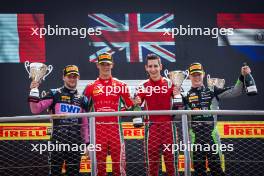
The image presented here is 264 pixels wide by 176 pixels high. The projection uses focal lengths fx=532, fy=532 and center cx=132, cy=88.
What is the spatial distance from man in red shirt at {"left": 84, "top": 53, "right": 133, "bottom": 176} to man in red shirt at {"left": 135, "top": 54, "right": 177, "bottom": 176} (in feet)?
0.71

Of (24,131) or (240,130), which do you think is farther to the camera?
(240,130)

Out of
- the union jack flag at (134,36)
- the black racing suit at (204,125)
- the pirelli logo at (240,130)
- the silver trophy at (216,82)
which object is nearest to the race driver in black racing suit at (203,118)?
the black racing suit at (204,125)

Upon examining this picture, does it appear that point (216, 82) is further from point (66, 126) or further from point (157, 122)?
point (66, 126)

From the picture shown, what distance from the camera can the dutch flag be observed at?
22.6ft

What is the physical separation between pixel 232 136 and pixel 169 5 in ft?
6.14

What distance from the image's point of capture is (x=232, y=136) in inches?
264

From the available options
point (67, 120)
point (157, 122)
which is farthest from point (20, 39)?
point (157, 122)

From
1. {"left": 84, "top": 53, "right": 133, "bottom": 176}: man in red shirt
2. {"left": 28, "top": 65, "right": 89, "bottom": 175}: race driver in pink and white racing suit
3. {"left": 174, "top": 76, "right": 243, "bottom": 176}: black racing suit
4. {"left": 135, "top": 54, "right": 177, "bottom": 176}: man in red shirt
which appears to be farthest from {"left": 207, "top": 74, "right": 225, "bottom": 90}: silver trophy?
{"left": 28, "top": 65, "right": 89, "bottom": 175}: race driver in pink and white racing suit

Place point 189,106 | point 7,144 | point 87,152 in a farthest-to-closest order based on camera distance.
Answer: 1. point 7,144
2. point 189,106
3. point 87,152

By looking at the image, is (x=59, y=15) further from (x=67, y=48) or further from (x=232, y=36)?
(x=232, y=36)

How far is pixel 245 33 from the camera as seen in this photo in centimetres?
696

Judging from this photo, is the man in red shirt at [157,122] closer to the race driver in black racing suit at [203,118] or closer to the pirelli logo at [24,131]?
the race driver in black racing suit at [203,118]

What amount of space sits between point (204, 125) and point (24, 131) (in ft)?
7.72

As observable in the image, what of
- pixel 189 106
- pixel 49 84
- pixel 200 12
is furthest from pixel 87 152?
pixel 200 12
